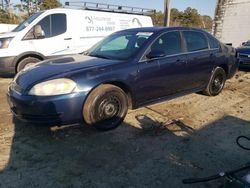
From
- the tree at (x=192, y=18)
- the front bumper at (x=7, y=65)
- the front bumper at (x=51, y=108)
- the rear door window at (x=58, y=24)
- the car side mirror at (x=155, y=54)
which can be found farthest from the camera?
the tree at (x=192, y=18)

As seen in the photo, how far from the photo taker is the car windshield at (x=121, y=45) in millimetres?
4711

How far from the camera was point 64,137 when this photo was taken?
4.04 metres

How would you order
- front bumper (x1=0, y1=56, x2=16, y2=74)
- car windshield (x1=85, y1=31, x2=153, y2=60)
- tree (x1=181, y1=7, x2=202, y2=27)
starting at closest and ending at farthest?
car windshield (x1=85, y1=31, x2=153, y2=60), front bumper (x1=0, y1=56, x2=16, y2=74), tree (x1=181, y1=7, x2=202, y2=27)

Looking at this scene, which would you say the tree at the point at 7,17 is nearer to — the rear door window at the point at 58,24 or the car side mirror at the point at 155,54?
the rear door window at the point at 58,24

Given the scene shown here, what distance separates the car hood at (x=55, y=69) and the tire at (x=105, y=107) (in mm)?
405

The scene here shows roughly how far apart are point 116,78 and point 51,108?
1102mm

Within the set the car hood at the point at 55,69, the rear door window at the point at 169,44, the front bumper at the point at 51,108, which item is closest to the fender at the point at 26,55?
the car hood at the point at 55,69

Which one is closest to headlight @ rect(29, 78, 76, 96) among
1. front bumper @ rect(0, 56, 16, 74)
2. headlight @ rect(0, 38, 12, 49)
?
front bumper @ rect(0, 56, 16, 74)

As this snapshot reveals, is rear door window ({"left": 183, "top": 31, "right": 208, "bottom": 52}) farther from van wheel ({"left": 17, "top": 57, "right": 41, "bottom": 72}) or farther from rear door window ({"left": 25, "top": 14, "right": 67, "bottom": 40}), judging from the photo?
van wheel ({"left": 17, "top": 57, "right": 41, "bottom": 72})

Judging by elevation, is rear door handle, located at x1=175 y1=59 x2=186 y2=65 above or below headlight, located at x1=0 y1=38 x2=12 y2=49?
below

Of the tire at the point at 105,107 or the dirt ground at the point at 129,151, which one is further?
the tire at the point at 105,107

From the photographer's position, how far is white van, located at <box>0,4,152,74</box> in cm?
755

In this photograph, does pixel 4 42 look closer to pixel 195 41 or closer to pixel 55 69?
pixel 55 69

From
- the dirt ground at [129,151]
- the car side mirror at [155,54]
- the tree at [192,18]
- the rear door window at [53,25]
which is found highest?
the tree at [192,18]
